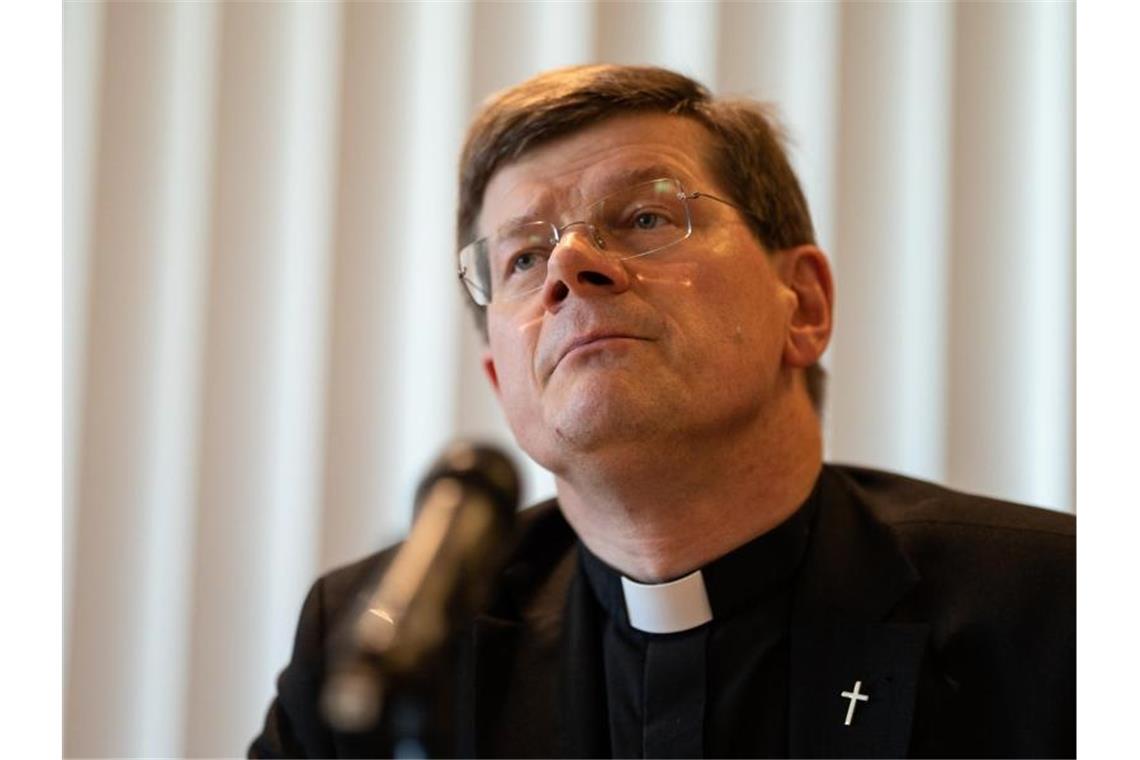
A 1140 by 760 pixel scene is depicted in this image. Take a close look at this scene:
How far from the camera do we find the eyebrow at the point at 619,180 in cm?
141

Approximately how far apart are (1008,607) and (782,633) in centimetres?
27

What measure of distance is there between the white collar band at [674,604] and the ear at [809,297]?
333mm

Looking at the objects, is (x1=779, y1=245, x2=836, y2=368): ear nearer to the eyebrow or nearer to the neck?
the neck

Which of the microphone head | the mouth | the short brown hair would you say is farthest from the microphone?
the short brown hair

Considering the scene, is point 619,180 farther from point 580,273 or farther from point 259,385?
point 259,385

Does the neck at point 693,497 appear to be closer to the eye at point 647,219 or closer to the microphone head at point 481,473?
the eye at point 647,219

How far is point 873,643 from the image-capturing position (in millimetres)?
1355

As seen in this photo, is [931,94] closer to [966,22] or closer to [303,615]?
[966,22]

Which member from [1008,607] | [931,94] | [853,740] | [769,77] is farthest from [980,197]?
[853,740]

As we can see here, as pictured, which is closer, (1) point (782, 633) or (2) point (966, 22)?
(1) point (782, 633)

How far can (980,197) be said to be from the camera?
198cm

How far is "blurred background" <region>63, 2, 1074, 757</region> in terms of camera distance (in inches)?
78.0

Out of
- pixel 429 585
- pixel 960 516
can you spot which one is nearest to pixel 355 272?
pixel 960 516

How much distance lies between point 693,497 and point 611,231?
0.34 m
